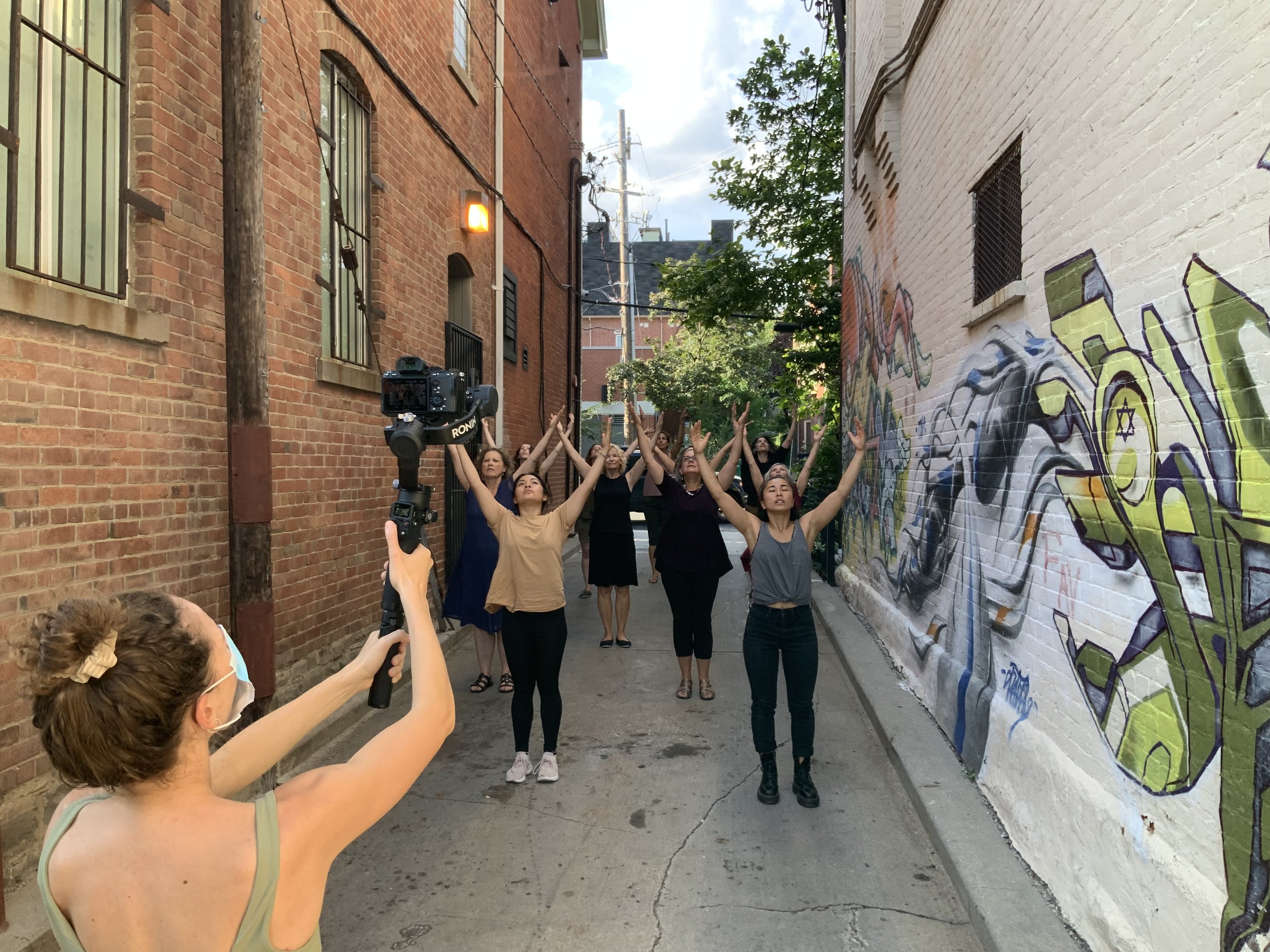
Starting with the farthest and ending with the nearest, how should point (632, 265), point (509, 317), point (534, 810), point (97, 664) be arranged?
1. point (632, 265)
2. point (509, 317)
3. point (534, 810)
4. point (97, 664)

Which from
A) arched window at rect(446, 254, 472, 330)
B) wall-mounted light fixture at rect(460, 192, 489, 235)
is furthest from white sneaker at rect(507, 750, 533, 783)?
wall-mounted light fixture at rect(460, 192, 489, 235)

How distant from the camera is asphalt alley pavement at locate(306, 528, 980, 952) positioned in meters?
3.25

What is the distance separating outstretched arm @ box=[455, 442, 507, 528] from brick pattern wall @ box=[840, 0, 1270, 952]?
2.69 metres

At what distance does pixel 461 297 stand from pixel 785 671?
6654 mm

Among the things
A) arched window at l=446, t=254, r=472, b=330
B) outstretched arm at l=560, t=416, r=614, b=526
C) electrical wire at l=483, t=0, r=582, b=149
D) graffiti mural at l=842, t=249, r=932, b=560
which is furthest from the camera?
electrical wire at l=483, t=0, r=582, b=149

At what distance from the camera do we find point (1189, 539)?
8.32 feet

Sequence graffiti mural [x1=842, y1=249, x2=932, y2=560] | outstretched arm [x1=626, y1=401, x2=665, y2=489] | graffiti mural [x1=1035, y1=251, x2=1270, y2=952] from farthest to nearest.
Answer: graffiti mural [x1=842, y1=249, x2=932, y2=560]
outstretched arm [x1=626, y1=401, x2=665, y2=489]
graffiti mural [x1=1035, y1=251, x2=1270, y2=952]

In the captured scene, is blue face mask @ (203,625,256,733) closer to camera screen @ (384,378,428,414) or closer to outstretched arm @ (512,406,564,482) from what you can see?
camera screen @ (384,378,428,414)

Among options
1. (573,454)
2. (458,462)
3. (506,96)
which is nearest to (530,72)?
(506,96)

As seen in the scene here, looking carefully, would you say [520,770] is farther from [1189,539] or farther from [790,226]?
[790,226]

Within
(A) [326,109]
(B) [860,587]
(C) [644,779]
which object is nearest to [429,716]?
(C) [644,779]

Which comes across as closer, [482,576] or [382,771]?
[382,771]

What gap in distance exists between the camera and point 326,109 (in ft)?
→ 20.5

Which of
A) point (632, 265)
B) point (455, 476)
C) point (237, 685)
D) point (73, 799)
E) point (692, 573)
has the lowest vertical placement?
point (692, 573)
